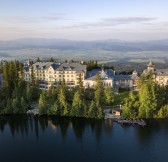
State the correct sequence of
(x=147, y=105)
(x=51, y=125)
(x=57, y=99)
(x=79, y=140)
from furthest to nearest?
(x=57, y=99) < (x=147, y=105) < (x=51, y=125) < (x=79, y=140)

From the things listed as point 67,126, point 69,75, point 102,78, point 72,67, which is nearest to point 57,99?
point 67,126

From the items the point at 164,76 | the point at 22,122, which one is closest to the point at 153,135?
the point at 22,122

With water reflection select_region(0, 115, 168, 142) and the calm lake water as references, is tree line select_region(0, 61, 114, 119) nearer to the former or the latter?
water reflection select_region(0, 115, 168, 142)

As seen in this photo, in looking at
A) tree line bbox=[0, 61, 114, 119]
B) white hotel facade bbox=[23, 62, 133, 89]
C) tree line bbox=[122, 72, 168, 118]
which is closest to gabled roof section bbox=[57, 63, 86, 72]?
white hotel facade bbox=[23, 62, 133, 89]

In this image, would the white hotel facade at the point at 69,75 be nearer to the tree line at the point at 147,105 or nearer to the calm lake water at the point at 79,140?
the tree line at the point at 147,105

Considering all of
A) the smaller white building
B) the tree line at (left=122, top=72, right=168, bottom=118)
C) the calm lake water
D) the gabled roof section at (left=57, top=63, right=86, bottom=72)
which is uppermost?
the gabled roof section at (left=57, top=63, right=86, bottom=72)

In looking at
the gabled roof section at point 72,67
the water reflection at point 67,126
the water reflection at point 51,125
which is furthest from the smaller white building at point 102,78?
the water reflection at point 67,126

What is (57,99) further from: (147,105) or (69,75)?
(147,105)

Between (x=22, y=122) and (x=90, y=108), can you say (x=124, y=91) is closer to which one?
(x=90, y=108)
